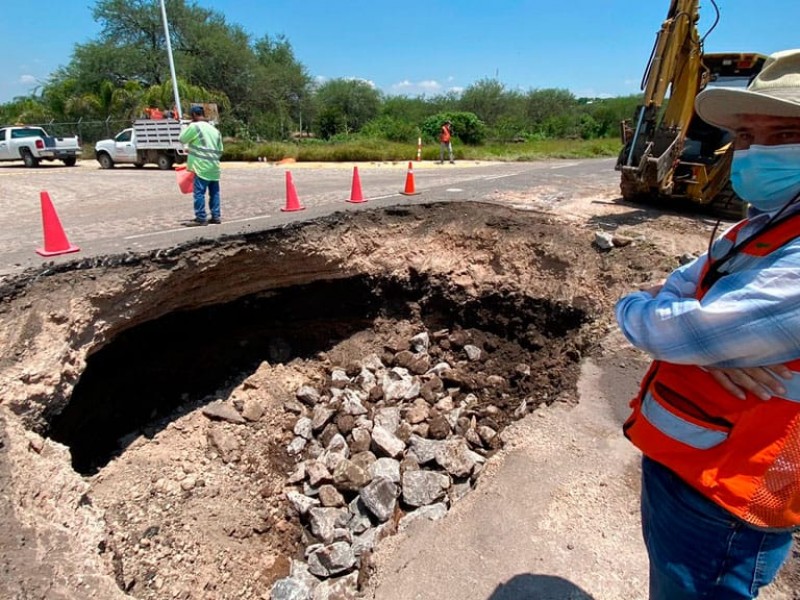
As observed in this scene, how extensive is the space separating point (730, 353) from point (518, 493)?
2334 millimetres

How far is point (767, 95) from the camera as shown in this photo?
4.01 ft

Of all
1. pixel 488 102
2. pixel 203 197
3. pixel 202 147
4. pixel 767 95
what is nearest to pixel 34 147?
pixel 203 197

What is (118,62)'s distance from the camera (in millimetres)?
31141

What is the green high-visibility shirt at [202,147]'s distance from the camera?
6996 millimetres

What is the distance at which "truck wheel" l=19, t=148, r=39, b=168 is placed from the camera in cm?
2075

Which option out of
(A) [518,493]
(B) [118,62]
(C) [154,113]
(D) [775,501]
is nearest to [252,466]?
(A) [518,493]

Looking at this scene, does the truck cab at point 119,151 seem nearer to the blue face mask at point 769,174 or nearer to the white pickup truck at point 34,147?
the white pickup truck at point 34,147

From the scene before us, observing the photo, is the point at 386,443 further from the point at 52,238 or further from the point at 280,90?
the point at 280,90

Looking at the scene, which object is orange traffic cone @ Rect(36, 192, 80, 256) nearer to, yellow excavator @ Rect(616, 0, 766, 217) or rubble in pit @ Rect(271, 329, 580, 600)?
rubble in pit @ Rect(271, 329, 580, 600)

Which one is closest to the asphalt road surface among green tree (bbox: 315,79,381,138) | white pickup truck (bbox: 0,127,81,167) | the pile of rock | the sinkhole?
the sinkhole

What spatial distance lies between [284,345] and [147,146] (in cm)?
1638

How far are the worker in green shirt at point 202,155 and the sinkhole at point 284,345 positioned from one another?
2.25 m

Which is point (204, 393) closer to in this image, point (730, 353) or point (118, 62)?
point (730, 353)

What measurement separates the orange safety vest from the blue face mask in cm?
12
